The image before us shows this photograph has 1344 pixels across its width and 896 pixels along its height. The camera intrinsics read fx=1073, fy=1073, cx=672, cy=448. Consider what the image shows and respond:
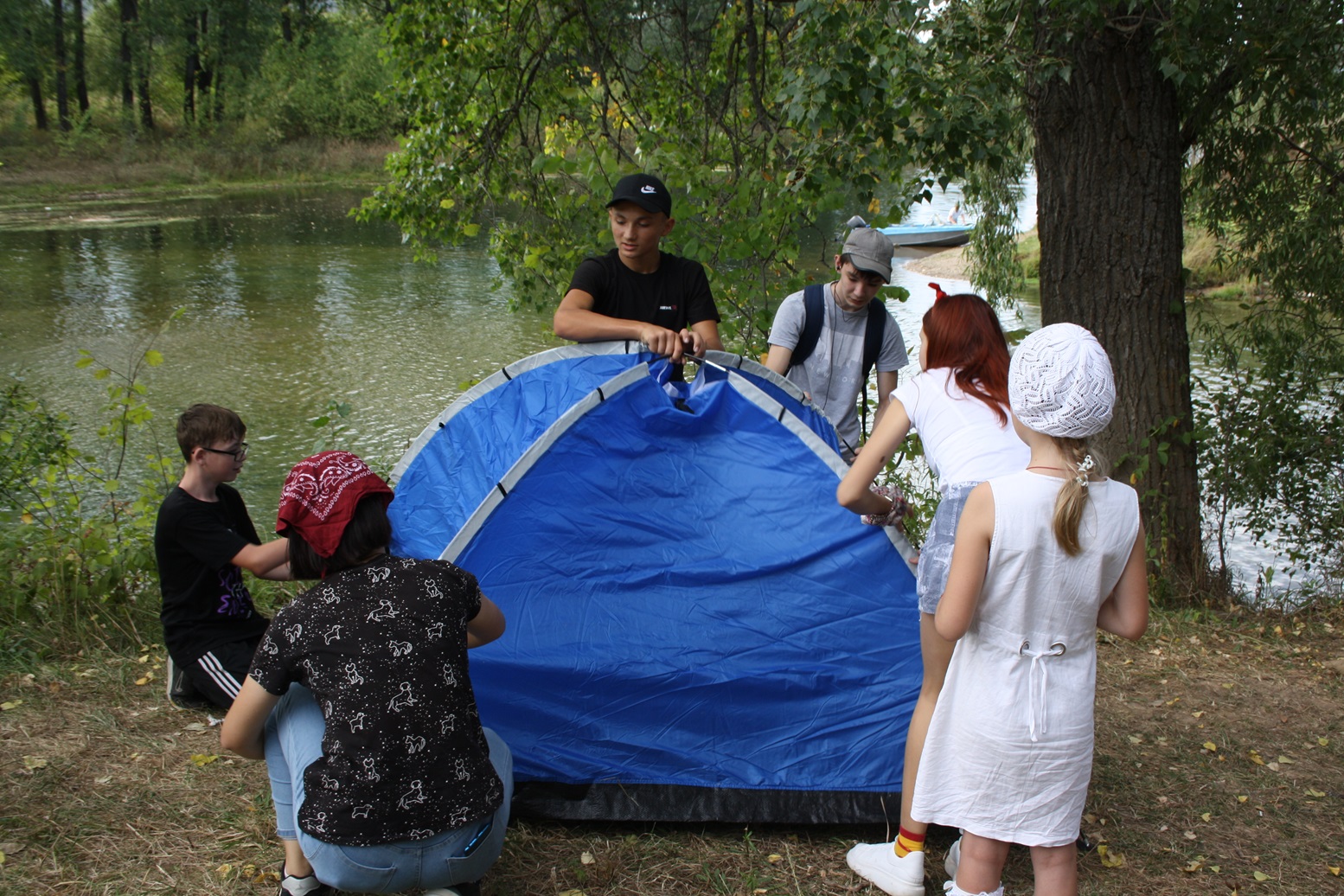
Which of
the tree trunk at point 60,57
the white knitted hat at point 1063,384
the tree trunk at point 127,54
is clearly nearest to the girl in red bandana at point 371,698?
the white knitted hat at point 1063,384

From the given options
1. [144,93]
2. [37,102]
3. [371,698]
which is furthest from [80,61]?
[371,698]

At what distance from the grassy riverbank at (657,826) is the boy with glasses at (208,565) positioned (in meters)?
0.31

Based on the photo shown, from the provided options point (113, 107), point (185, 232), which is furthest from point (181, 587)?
point (113, 107)

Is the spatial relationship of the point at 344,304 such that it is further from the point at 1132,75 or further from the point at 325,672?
the point at 325,672

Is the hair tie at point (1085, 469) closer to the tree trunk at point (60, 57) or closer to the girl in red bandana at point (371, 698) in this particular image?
the girl in red bandana at point (371, 698)

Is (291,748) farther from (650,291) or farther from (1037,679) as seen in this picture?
(650,291)

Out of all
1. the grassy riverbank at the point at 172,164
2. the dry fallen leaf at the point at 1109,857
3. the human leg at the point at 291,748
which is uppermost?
the grassy riverbank at the point at 172,164

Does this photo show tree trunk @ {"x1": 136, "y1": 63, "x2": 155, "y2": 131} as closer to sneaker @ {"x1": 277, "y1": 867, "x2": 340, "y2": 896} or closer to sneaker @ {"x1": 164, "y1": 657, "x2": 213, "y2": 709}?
sneaker @ {"x1": 164, "y1": 657, "x2": 213, "y2": 709}

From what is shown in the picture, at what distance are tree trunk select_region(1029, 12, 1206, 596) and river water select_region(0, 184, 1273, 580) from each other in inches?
107

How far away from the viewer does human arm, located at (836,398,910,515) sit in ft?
7.41

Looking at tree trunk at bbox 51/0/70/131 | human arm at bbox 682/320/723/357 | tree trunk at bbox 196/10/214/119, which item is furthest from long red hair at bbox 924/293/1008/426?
tree trunk at bbox 196/10/214/119

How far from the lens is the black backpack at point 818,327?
3.31 metres

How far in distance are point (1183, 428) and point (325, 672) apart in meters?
4.16

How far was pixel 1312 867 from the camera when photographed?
2.69 meters
